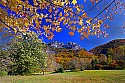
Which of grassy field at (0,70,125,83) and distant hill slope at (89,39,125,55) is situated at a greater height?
distant hill slope at (89,39,125,55)

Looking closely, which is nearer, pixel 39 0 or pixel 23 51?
pixel 39 0

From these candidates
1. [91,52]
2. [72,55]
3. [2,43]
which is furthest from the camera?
[91,52]

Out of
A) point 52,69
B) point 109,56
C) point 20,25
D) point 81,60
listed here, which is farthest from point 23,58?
point 20,25

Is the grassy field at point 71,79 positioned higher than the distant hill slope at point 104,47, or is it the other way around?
the distant hill slope at point 104,47

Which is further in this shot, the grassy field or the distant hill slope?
the distant hill slope

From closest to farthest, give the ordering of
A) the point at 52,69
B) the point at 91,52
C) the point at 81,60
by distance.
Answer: the point at 52,69
the point at 81,60
the point at 91,52

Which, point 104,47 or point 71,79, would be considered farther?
point 104,47

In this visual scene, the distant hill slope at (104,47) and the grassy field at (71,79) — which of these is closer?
the grassy field at (71,79)

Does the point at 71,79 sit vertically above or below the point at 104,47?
below

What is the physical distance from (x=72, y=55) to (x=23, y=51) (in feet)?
44.5

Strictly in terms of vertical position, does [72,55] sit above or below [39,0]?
above

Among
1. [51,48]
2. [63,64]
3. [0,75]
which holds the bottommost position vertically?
[0,75]

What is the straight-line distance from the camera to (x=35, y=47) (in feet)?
89.4

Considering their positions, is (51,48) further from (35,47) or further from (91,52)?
(91,52)
